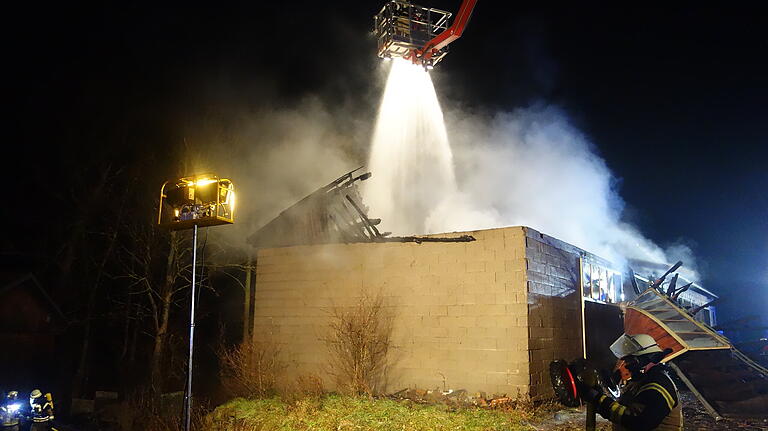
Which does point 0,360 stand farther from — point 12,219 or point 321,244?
point 321,244

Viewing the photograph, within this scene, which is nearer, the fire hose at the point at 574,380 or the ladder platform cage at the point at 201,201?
the fire hose at the point at 574,380

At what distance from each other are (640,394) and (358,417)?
5420 mm

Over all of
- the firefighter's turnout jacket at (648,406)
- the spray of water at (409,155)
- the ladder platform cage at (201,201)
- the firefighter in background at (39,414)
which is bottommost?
the firefighter in background at (39,414)

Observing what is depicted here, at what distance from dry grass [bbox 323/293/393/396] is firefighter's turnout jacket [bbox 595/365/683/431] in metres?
6.88

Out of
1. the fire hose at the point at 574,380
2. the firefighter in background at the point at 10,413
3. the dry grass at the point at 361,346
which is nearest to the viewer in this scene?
the fire hose at the point at 574,380

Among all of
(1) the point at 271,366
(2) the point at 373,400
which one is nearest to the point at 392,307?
(2) the point at 373,400

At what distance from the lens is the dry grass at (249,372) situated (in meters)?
11.0

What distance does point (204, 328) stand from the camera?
67.2 feet

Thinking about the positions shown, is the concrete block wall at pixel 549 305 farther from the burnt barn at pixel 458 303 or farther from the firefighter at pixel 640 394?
the firefighter at pixel 640 394

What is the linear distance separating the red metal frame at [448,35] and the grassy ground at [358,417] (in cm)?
762

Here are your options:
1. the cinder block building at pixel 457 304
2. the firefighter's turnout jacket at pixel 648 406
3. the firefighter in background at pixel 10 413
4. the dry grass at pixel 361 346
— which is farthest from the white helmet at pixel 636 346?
the firefighter in background at pixel 10 413

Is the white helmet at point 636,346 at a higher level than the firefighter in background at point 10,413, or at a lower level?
higher

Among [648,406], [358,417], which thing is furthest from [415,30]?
[648,406]

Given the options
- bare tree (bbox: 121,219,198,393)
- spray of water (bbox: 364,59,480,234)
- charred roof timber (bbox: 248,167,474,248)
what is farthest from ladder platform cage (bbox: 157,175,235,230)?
spray of water (bbox: 364,59,480,234)
